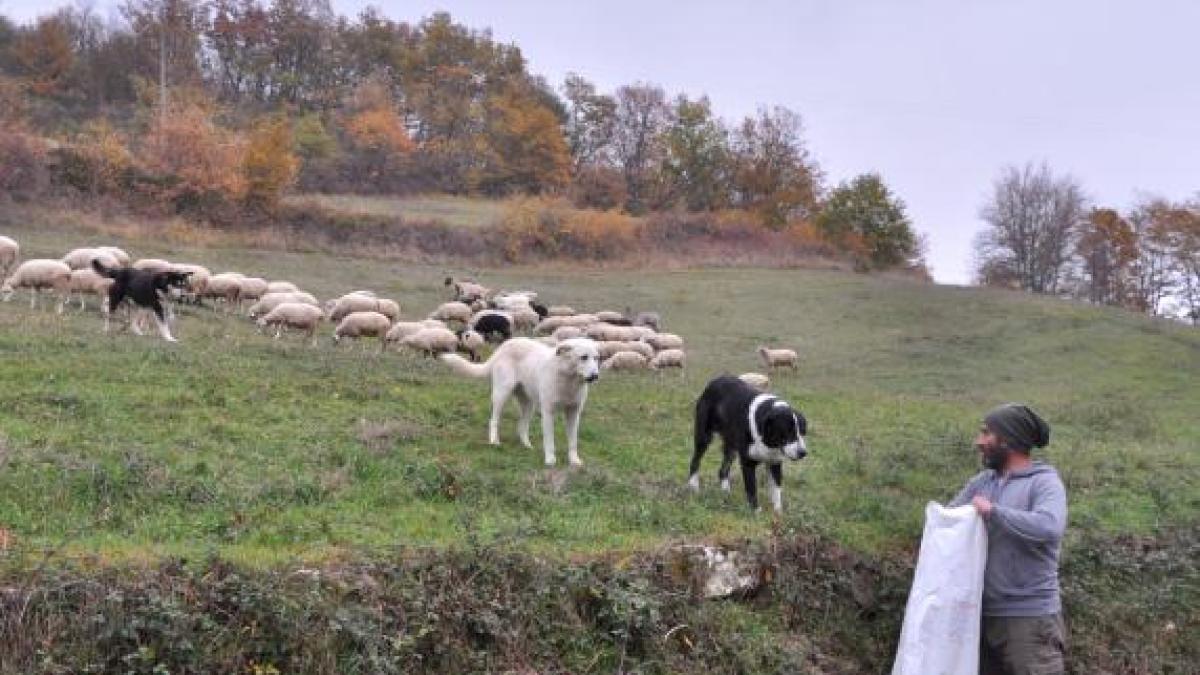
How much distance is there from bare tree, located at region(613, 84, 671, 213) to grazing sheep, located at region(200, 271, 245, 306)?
2149 inches

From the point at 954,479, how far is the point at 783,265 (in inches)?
1689

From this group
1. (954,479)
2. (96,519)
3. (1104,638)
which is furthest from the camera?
(954,479)

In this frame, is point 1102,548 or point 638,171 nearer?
point 1102,548

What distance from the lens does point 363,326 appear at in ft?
74.9

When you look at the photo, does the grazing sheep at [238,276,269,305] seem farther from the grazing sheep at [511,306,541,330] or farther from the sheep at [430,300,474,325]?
the grazing sheep at [511,306,541,330]

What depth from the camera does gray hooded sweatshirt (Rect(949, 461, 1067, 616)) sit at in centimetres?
720

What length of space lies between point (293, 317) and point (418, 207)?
38785 mm

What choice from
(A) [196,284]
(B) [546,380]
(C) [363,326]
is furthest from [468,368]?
(A) [196,284]

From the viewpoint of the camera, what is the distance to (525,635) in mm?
7949

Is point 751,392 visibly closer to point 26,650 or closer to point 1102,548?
point 1102,548

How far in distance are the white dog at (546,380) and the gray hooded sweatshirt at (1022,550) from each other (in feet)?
18.6

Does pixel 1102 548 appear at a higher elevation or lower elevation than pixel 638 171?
lower

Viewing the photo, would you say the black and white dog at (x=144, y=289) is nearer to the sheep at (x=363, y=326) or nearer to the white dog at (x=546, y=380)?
the sheep at (x=363, y=326)

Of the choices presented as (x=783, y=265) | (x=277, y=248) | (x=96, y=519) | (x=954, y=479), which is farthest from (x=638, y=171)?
(x=96, y=519)
